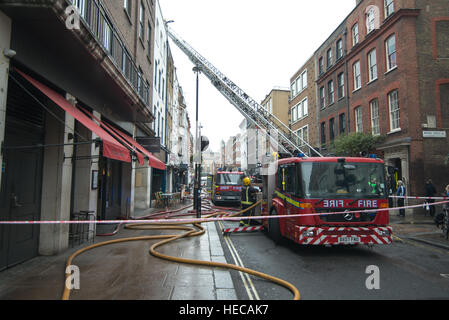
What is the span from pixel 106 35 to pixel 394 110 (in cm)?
1530

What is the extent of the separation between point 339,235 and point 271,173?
10.1 ft

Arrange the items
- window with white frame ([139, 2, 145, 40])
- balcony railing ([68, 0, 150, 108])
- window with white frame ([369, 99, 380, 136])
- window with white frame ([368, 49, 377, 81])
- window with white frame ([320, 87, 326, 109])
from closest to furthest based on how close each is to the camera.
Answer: balcony railing ([68, 0, 150, 108]) < window with white frame ([139, 2, 145, 40]) < window with white frame ([369, 99, 380, 136]) < window with white frame ([368, 49, 377, 81]) < window with white frame ([320, 87, 326, 109])

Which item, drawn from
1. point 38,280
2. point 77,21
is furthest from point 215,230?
point 77,21

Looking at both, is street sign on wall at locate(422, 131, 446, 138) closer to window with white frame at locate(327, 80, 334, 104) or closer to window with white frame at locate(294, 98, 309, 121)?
window with white frame at locate(327, 80, 334, 104)

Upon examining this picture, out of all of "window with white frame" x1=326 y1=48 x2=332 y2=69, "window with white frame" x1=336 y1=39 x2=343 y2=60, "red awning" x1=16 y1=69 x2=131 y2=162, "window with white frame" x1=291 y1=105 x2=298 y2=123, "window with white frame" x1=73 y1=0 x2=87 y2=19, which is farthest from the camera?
"window with white frame" x1=291 y1=105 x2=298 y2=123

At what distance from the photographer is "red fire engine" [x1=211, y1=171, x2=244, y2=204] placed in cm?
1839

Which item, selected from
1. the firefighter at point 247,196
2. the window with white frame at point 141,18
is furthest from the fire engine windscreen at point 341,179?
the window with white frame at point 141,18

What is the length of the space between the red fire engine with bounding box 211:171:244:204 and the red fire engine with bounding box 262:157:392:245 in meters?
11.6

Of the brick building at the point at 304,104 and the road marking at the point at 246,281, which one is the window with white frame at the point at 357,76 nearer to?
the brick building at the point at 304,104

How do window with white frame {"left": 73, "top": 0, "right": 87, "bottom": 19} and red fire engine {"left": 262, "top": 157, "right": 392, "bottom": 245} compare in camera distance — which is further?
red fire engine {"left": 262, "top": 157, "right": 392, "bottom": 245}

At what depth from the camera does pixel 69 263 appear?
16.6 feet

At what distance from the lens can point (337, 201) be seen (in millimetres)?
6184

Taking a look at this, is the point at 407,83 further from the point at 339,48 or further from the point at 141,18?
the point at 141,18

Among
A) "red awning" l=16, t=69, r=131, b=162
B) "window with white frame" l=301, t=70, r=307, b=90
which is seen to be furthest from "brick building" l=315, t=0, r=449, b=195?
"red awning" l=16, t=69, r=131, b=162
